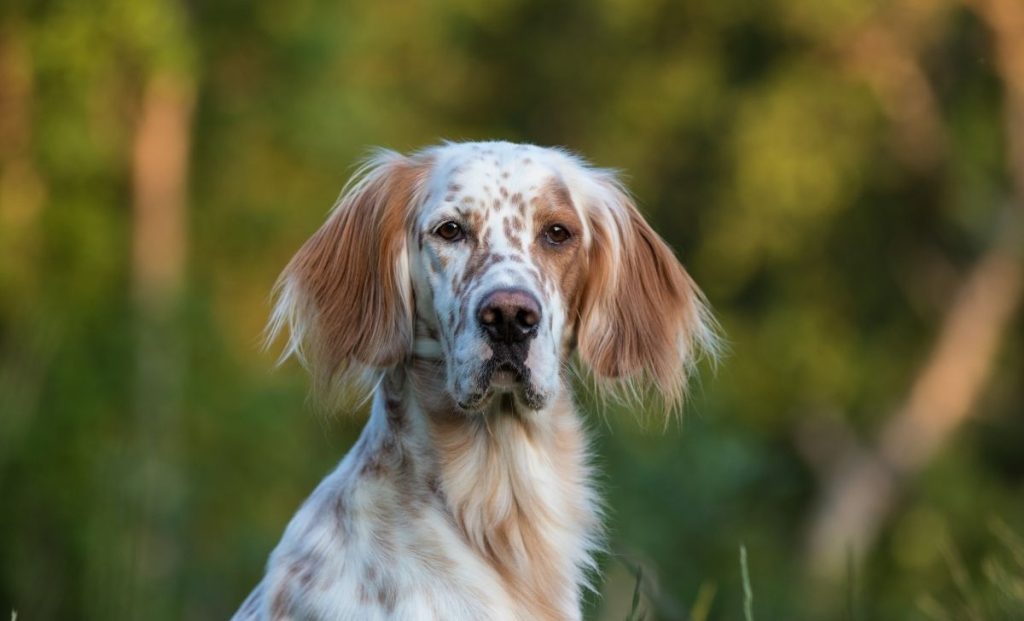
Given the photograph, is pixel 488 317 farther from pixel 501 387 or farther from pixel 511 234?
pixel 511 234

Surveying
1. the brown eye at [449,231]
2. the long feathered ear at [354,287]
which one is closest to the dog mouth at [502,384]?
the long feathered ear at [354,287]

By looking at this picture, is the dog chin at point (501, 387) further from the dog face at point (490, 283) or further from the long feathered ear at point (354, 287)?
the long feathered ear at point (354, 287)

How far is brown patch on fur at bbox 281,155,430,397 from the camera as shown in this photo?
4.12 m

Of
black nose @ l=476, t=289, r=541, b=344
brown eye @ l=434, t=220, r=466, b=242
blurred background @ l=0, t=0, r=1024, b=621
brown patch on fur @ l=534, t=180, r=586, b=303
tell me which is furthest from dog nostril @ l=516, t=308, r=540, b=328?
blurred background @ l=0, t=0, r=1024, b=621

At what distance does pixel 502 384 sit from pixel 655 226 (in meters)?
15.4

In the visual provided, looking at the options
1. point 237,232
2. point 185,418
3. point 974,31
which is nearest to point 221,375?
point 185,418

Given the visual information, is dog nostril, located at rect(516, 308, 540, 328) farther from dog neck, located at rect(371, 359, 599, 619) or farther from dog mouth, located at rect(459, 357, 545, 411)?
dog neck, located at rect(371, 359, 599, 619)

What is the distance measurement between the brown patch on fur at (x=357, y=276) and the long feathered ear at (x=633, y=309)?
17.5 inches

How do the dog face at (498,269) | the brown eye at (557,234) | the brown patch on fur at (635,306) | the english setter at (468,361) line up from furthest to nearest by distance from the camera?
1. the brown patch on fur at (635,306)
2. the brown eye at (557,234)
3. the dog face at (498,269)
4. the english setter at (468,361)

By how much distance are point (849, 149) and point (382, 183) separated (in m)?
14.2

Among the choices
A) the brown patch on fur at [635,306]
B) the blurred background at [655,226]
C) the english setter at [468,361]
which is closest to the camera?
the english setter at [468,361]

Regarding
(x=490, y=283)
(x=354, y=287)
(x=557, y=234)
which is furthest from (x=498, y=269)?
(x=354, y=287)

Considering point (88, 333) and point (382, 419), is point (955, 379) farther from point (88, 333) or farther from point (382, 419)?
point (382, 419)

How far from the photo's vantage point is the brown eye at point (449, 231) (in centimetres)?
408
